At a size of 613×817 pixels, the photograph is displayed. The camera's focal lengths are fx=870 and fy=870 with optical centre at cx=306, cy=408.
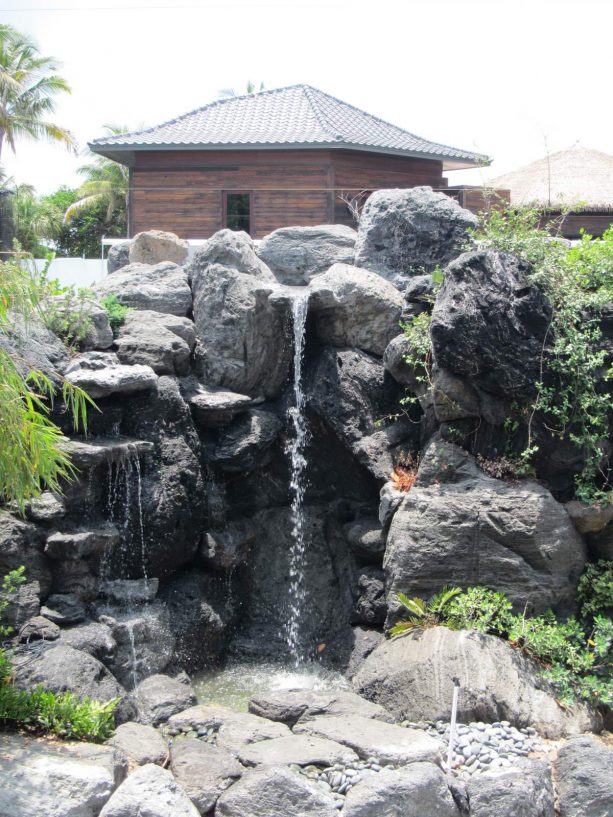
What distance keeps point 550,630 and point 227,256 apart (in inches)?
254

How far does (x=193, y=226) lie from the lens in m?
19.1

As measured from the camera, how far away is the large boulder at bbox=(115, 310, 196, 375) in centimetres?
1050

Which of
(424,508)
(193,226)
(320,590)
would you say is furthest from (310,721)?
(193,226)

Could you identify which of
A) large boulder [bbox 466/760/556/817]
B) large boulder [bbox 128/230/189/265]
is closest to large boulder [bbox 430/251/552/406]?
large boulder [bbox 466/760/556/817]

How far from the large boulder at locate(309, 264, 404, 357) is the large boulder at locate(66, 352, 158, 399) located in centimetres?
248

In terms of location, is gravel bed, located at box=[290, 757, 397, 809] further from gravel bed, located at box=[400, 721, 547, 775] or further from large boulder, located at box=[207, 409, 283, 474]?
large boulder, located at box=[207, 409, 283, 474]

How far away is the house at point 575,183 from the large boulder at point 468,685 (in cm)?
1573

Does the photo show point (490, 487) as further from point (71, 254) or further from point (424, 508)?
point (71, 254)

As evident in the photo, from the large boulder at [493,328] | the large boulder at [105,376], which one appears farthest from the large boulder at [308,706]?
the large boulder at [105,376]

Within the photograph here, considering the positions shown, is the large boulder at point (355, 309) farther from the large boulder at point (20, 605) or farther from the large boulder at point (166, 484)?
the large boulder at point (20, 605)

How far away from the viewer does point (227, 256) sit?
11875mm

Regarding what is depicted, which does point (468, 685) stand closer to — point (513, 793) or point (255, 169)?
point (513, 793)

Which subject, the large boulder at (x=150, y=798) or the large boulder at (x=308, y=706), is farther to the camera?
the large boulder at (x=308, y=706)

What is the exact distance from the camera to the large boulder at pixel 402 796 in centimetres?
646
